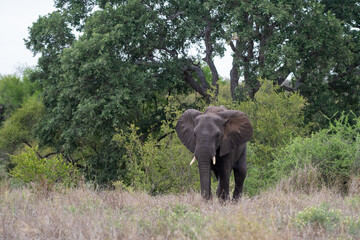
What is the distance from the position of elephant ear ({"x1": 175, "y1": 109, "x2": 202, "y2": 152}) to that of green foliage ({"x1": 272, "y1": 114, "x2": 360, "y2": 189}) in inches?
126

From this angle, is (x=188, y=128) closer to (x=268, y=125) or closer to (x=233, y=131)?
(x=233, y=131)

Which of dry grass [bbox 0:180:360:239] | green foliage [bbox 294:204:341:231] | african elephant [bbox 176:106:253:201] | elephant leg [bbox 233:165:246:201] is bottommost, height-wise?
elephant leg [bbox 233:165:246:201]

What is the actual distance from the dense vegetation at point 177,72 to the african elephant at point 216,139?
5.70m

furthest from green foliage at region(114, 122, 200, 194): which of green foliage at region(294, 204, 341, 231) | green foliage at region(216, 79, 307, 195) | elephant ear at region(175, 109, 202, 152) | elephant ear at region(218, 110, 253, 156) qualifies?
green foliage at region(294, 204, 341, 231)

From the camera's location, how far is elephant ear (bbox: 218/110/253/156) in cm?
858

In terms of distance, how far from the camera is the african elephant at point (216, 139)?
322 inches

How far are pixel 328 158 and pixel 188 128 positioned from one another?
4.47 m

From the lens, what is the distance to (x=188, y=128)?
29.5 ft

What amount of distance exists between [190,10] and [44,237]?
18.7 meters

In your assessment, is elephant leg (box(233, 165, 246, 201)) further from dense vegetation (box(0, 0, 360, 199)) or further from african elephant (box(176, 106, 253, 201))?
dense vegetation (box(0, 0, 360, 199))

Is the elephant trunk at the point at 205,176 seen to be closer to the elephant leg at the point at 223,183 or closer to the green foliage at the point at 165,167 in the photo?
the elephant leg at the point at 223,183

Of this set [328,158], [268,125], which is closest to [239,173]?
[328,158]

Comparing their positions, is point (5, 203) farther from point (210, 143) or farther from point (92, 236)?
point (210, 143)

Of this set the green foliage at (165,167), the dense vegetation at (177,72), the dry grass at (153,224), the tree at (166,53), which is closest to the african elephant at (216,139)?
the dry grass at (153,224)
